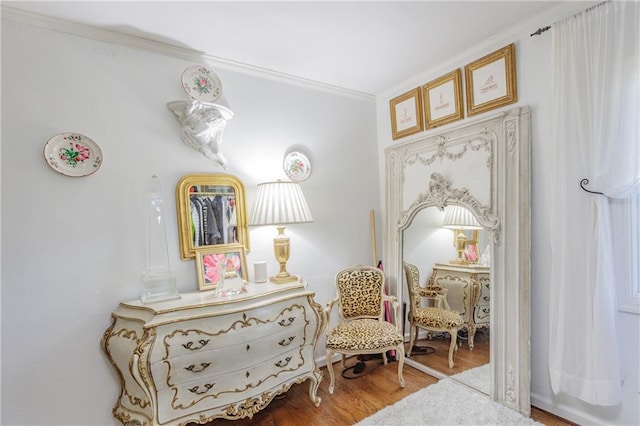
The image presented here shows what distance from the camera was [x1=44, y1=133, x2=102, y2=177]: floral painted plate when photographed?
68.7 inches

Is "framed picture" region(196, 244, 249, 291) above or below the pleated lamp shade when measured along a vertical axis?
below

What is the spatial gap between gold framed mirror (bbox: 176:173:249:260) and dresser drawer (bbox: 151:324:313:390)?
2.31 ft

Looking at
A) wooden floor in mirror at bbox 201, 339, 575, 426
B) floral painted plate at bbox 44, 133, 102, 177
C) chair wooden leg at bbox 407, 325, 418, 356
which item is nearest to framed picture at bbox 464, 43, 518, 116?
wooden floor in mirror at bbox 201, 339, 575, 426

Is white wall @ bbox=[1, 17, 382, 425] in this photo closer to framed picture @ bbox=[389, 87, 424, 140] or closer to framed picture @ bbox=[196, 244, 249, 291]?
framed picture @ bbox=[196, 244, 249, 291]

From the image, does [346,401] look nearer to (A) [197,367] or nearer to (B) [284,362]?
(B) [284,362]

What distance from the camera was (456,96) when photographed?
2.38 m

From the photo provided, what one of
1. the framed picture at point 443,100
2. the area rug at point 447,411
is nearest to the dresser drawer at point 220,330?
the area rug at point 447,411

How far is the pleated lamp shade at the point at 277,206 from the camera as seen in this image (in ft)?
7.19

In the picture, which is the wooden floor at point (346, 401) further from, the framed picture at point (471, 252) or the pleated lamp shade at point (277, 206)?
the pleated lamp shade at point (277, 206)

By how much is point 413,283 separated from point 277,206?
1417 mm

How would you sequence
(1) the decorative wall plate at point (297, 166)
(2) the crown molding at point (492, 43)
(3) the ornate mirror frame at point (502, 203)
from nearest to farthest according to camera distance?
(2) the crown molding at point (492, 43) < (3) the ornate mirror frame at point (502, 203) < (1) the decorative wall plate at point (297, 166)

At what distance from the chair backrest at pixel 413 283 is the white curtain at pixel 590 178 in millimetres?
1003

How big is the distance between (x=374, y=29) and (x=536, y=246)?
1.78m

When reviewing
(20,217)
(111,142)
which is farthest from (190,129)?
(20,217)
